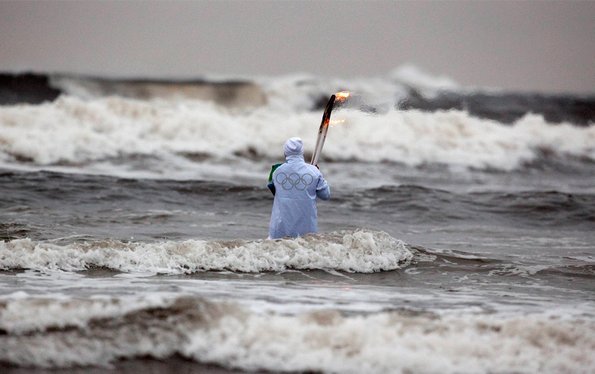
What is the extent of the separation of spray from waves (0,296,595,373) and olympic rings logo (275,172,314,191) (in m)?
2.56

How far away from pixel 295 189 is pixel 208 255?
3.64 feet

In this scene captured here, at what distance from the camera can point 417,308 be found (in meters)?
8.51

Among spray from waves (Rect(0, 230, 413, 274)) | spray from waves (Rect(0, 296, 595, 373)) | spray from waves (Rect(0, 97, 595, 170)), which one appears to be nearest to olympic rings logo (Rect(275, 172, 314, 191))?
spray from waves (Rect(0, 230, 413, 274))

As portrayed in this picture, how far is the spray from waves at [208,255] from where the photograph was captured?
997 cm

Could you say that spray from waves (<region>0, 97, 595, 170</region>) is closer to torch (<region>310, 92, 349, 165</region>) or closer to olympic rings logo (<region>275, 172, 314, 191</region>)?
torch (<region>310, 92, 349, 165</region>)

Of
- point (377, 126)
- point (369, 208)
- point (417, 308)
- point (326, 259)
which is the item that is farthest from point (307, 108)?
point (417, 308)

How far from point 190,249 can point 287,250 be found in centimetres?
99

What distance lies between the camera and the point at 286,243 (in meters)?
10.5

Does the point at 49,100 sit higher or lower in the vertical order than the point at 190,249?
higher

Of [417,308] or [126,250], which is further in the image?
[126,250]

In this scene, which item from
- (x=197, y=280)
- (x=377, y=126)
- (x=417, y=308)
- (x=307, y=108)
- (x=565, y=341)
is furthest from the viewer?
(x=307, y=108)

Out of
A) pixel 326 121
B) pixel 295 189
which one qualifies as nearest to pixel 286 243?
pixel 295 189

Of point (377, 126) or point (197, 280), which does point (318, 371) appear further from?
point (377, 126)

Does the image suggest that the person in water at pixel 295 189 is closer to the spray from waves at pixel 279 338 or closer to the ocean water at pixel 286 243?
the ocean water at pixel 286 243
